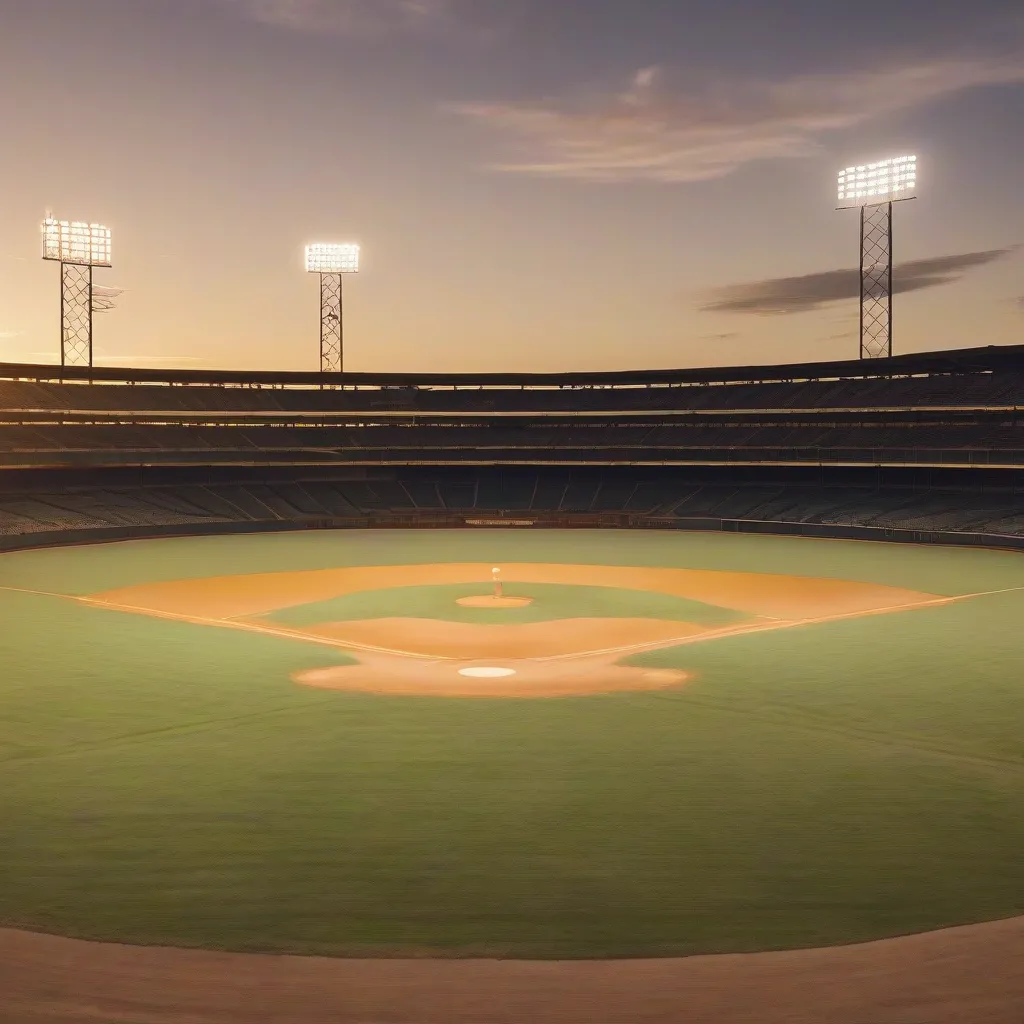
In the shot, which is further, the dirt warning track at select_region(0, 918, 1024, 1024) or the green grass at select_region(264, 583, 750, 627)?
the green grass at select_region(264, 583, 750, 627)

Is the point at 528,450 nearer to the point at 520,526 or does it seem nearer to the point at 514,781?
the point at 520,526

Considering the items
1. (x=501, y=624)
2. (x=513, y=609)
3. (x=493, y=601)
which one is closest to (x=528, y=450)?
(x=493, y=601)

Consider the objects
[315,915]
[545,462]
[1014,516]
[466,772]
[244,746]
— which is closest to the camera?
[315,915]

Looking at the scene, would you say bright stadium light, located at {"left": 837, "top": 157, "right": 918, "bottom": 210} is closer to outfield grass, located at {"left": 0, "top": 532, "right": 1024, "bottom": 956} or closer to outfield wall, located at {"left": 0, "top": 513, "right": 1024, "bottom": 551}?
Answer: outfield wall, located at {"left": 0, "top": 513, "right": 1024, "bottom": 551}

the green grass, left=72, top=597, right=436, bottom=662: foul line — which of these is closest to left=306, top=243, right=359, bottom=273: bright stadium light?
the green grass

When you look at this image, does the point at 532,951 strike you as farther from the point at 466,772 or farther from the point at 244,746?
the point at 244,746

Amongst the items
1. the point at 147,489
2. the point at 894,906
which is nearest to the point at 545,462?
the point at 147,489
